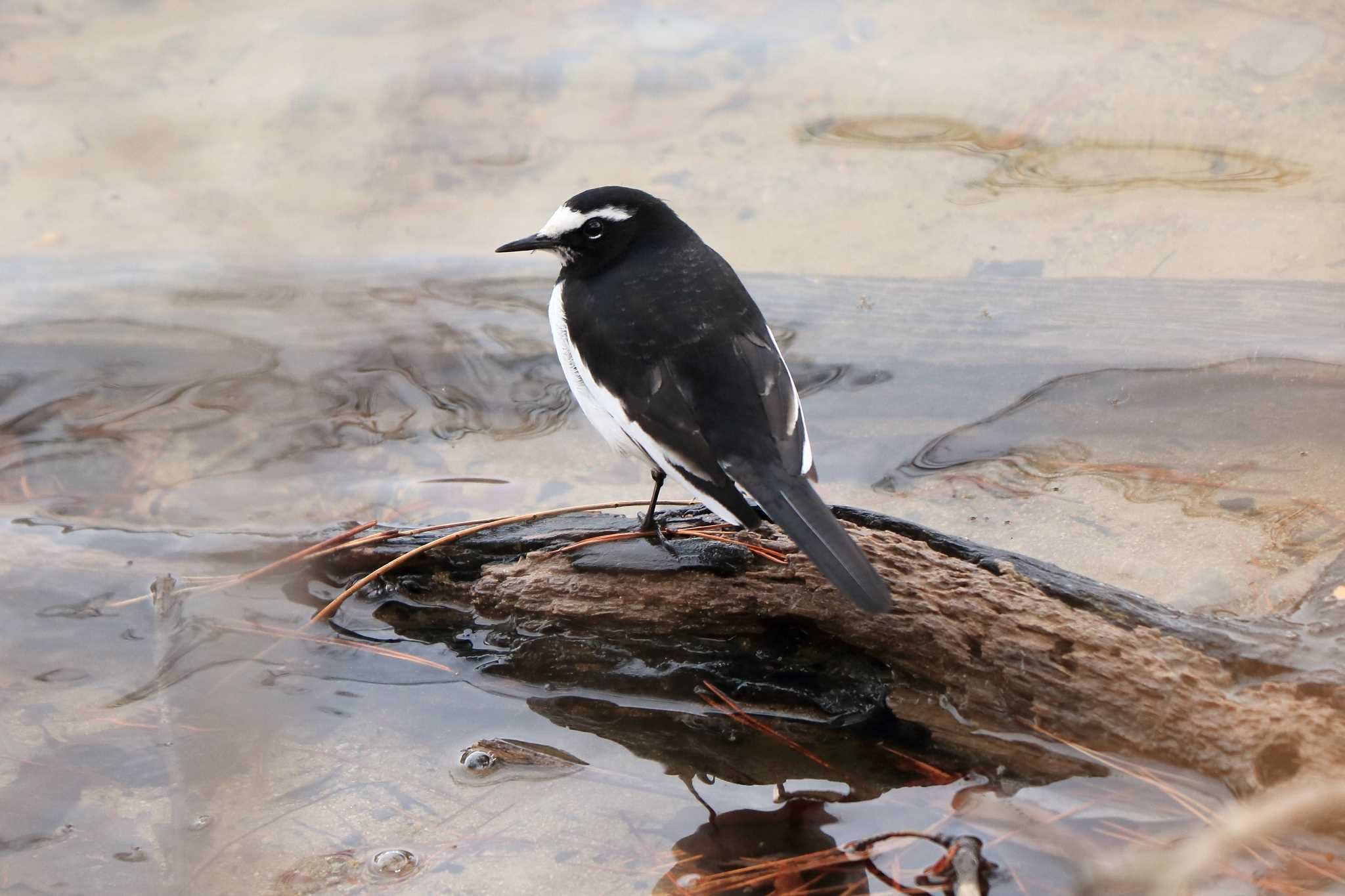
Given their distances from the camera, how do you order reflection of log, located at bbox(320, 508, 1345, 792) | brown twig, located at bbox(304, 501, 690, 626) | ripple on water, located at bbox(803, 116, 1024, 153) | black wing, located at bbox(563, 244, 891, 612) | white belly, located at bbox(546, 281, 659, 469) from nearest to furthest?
reflection of log, located at bbox(320, 508, 1345, 792), black wing, located at bbox(563, 244, 891, 612), white belly, located at bbox(546, 281, 659, 469), brown twig, located at bbox(304, 501, 690, 626), ripple on water, located at bbox(803, 116, 1024, 153)

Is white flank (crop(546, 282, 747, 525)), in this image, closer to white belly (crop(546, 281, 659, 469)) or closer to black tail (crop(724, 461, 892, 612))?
white belly (crop(546, 281, 659, 469))

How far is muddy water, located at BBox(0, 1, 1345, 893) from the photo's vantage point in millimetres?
3299

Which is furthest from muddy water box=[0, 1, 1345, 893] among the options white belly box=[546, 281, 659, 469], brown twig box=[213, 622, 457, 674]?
white belly box=[546, 281, 659, 469]

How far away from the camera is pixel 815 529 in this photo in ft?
10.6

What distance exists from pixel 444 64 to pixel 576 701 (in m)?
4.94

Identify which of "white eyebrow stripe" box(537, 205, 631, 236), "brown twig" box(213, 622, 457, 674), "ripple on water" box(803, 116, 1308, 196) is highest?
"white eyebrow stripe" box(537, 205, 631, 236)

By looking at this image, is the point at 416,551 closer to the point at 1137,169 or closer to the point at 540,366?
the point at 540,366

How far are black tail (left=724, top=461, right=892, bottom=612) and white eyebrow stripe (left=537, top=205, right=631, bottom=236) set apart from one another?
3.79 feet

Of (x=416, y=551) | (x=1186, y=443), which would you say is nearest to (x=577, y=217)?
(x=416, y=551)

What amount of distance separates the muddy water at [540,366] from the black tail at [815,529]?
0.56 m

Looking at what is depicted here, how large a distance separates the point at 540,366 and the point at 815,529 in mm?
2942

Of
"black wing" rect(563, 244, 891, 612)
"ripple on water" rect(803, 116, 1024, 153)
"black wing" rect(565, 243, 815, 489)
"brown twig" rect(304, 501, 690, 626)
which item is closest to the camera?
"black wing" rect(563, 244, 891, 612)

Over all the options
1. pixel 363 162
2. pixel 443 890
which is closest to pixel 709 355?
pixel 443 890

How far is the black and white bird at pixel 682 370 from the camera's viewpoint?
3371 mm
